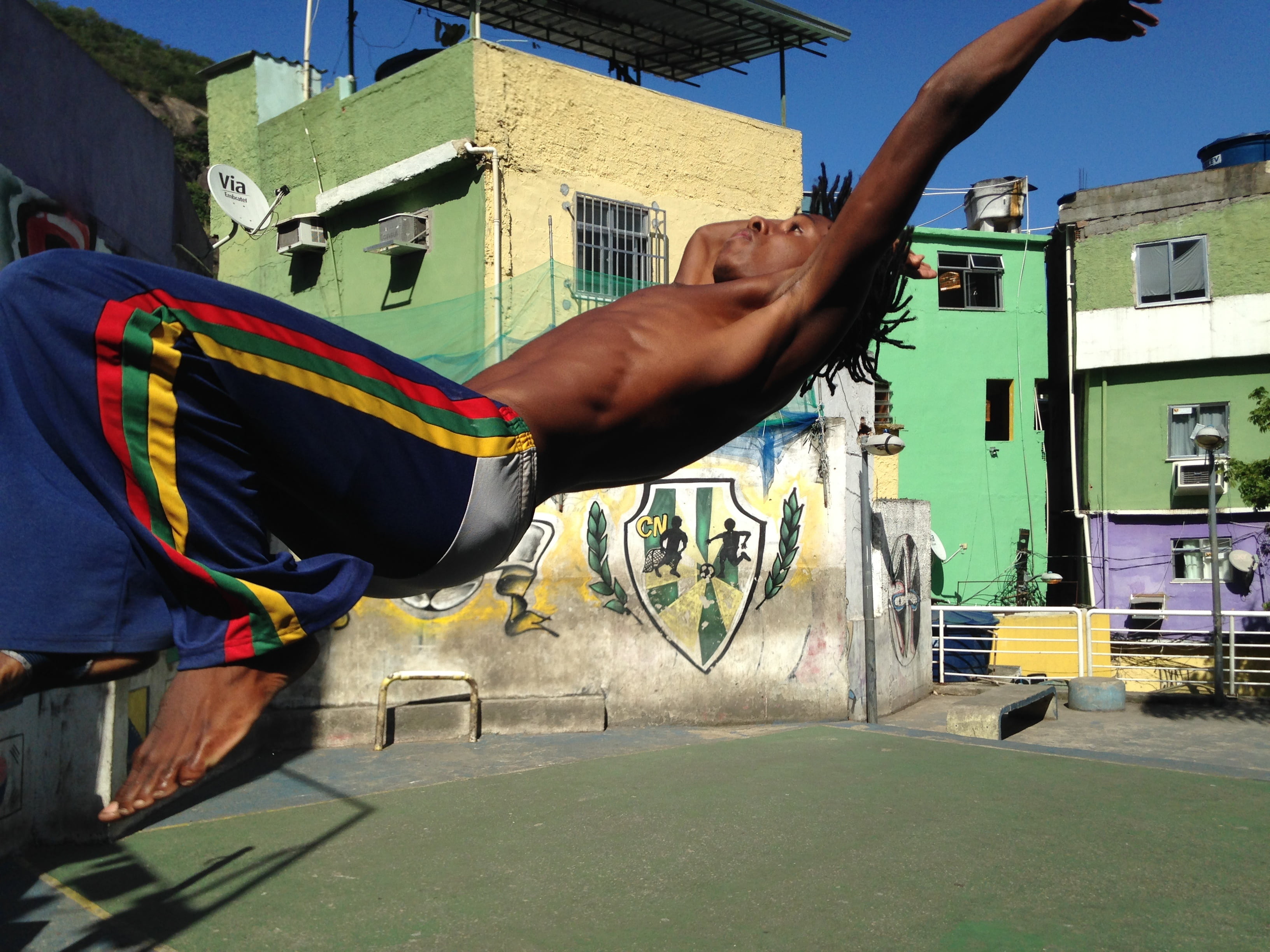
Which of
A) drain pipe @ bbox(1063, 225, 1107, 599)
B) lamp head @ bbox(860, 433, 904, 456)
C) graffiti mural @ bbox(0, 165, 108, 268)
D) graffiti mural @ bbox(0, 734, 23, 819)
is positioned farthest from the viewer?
drain pipe @ bbox(1063, 225, 1107, 599)

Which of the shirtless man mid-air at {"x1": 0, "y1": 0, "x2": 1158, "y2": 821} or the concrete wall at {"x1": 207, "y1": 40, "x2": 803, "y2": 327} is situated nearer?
the shirtless man mid-air at {"x1": 0, "y1": 0, "x2": 1158, "y2": 821}

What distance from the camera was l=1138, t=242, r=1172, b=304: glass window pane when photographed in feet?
76.0

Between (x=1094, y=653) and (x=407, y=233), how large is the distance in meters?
12.5

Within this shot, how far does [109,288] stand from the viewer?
1616 mm

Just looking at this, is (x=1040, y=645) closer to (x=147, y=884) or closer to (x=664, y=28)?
(x=664, y=28)

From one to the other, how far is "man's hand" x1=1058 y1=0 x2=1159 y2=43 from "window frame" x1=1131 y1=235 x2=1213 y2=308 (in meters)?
22.8

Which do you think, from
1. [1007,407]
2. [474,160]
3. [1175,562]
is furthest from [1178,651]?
[474,160]

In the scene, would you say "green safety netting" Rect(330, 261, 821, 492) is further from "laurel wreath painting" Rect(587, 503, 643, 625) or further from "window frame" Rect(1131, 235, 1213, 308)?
"window frame" Rect(1131, 235, 1213, 308)

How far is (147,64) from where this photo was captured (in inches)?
1962

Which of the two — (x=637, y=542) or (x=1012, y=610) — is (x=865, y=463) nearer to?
(x=637, y=542)

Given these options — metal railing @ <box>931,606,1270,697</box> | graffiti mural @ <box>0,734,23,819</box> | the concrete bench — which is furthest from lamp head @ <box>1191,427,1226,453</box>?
graffiti mural @ <box>0,734,23,819</box>

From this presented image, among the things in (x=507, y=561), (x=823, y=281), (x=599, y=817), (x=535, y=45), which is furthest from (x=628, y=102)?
(x=823, y=281)

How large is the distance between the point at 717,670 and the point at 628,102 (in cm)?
949

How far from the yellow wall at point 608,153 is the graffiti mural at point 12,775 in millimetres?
9600
